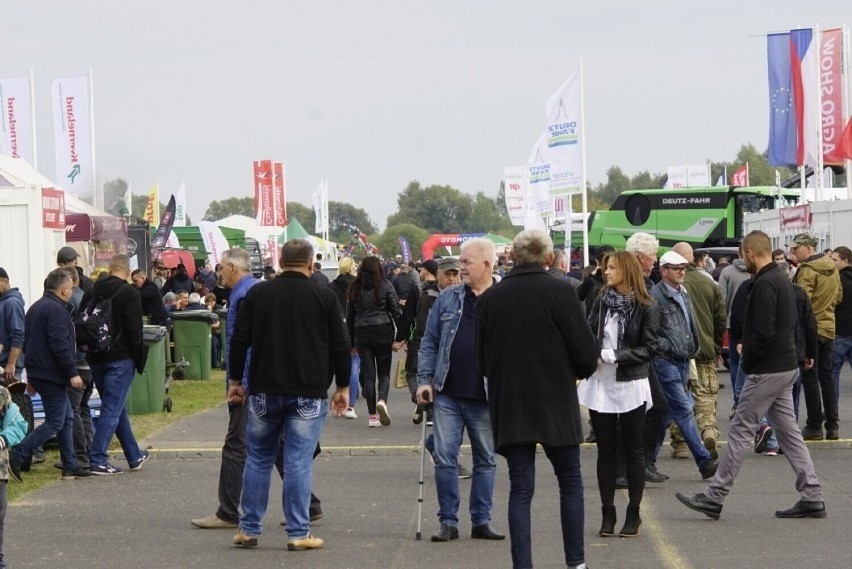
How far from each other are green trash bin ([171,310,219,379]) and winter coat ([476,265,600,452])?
49.1ft

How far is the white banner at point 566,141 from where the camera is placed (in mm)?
28734

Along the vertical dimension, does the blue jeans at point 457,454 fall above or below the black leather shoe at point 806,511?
above

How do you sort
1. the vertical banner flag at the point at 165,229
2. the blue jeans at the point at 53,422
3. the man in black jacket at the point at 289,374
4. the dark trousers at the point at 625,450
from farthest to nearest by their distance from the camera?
A: the vertical banner flag at the point at 165,229 → the blue jeans at the point at 53,422 → the dark trousers at the point at 625,450 → the man in black jacket at the point at 289,374

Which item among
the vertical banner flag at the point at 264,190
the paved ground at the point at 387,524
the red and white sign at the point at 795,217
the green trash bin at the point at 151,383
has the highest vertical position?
the vertical banner flag at the point at 264,190

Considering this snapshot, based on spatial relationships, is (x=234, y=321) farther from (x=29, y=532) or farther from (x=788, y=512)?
(x=788, y=512)

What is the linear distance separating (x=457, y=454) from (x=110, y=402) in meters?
3.87

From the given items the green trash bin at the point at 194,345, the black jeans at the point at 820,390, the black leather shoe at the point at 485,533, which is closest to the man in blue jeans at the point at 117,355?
the black leather shoe at the point at 485,533

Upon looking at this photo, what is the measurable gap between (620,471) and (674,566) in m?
2.91

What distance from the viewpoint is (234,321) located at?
841 centimetres

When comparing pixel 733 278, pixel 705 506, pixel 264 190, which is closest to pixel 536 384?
pixel 705 506

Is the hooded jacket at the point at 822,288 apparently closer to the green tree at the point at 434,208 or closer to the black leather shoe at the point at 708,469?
the black leather shoe at the point at 708,469

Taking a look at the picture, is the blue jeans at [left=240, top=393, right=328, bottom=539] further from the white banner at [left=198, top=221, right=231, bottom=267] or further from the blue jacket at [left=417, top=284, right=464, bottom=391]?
the white banner at [left=198, top=221, right=231, bottom=267]

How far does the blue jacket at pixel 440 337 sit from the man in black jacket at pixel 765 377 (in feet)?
5.88

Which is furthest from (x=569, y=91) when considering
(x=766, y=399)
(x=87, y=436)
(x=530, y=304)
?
(x=530, y=304)
